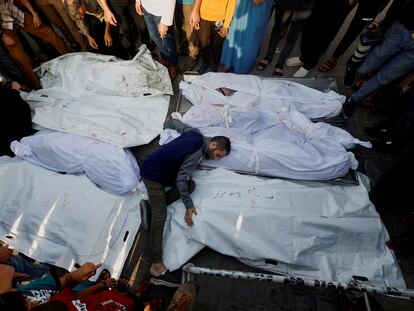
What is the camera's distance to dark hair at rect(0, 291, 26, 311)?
1025mm

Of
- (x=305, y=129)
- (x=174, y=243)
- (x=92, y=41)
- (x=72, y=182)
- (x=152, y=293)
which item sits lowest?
(x=152, y=293)

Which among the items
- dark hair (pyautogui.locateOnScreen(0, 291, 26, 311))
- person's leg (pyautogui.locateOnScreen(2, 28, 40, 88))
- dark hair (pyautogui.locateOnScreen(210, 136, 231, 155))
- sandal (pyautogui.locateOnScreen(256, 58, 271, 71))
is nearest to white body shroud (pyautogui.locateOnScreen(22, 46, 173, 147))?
person's leg (pyautogui.locateOnScreen(2, 28, 40, 88))

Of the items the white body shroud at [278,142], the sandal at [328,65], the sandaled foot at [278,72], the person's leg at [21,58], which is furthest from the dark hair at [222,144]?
the person's leg at [21,58]

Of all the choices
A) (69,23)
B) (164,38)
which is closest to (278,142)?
(164,38)

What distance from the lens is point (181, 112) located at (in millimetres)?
3166

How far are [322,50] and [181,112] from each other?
1.99 meters

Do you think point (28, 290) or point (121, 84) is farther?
point (121, 84)

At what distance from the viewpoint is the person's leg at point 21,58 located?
3154 mm

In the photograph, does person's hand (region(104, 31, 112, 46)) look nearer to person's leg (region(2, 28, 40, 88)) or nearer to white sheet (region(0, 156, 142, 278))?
person's leg (region(2, 28, 40, 88))

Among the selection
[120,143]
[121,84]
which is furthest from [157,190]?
[121,84]

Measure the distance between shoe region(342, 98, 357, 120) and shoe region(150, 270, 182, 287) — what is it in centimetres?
253

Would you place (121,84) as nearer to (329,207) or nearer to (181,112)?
(181,112)

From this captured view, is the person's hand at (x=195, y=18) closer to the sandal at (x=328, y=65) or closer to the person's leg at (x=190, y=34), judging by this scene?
the person's leg at (x=190, y=34)

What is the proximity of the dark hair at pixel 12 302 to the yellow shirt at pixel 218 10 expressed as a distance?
2906 millimetres
